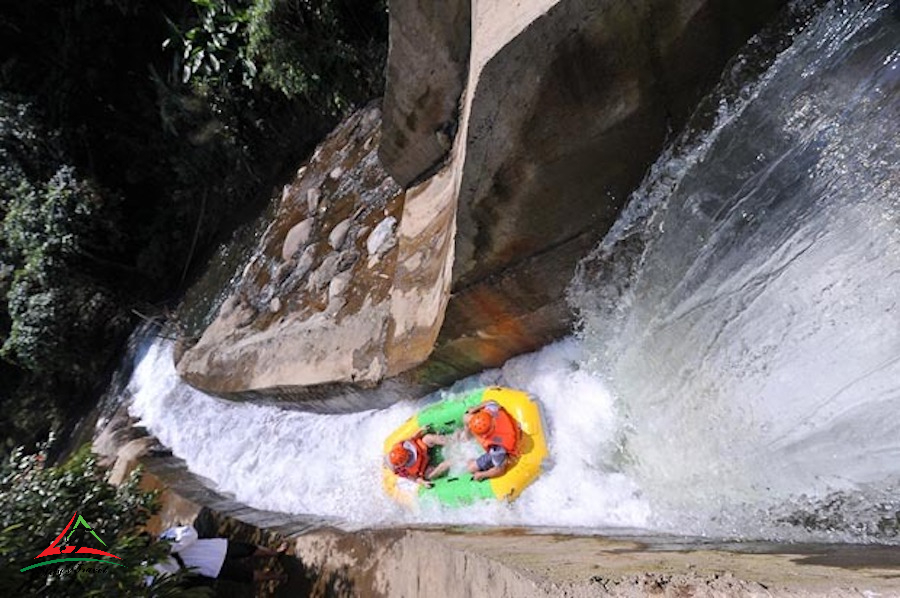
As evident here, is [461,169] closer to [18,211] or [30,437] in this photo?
[18,211]

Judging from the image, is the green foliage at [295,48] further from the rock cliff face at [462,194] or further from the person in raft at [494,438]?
the person in raft at [494,438]

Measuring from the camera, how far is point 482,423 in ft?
13.3

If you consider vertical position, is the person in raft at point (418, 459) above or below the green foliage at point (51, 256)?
below

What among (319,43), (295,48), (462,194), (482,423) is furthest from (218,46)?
(482,423)

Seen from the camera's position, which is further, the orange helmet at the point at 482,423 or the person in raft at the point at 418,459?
the person in raft at the point at 418,459

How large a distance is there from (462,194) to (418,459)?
217 centimetres

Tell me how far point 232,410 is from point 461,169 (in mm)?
4468

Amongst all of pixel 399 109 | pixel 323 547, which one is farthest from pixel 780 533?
pixel 399 109

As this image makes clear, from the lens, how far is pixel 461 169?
314 centimetres

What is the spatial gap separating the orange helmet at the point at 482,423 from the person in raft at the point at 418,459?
460mm

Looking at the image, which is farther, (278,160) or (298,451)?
(278,160)

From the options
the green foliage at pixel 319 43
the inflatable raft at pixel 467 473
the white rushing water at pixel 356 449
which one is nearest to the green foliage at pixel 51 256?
the white rushing water at pixel 356 449

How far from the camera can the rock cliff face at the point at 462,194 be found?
261cm

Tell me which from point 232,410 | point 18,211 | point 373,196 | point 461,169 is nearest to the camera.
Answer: point 461,169
